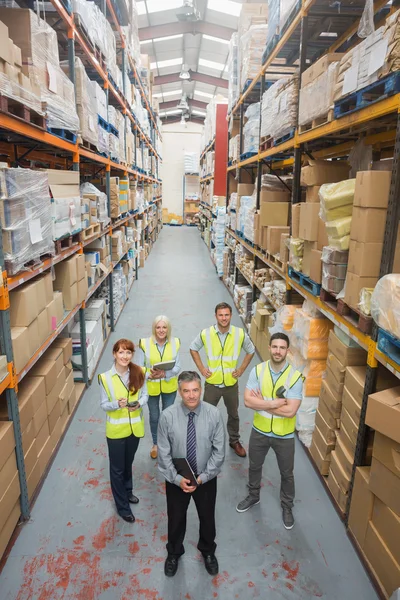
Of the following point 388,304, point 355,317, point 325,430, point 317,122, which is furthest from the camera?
point 317,122

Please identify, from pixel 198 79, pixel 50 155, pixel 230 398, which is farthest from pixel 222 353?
pixel 198 79

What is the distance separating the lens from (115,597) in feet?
9.30

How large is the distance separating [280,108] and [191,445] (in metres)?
4.30

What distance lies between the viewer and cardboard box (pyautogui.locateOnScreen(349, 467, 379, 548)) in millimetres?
3045

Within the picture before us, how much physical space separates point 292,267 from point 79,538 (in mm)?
3446

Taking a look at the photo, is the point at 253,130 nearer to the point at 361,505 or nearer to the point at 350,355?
the point at 350,355

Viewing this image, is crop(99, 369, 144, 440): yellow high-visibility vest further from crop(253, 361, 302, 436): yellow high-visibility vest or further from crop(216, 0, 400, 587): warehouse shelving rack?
crop(216, 0, 400, 587): warehouse shelving rack

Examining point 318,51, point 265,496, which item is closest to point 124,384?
point 265,496

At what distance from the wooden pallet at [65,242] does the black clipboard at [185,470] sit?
2.69 metres

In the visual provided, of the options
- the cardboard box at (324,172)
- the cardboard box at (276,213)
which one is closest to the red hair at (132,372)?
the cardboard box at (324,172)

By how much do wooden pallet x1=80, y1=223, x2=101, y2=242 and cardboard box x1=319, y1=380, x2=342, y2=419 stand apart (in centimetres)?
345

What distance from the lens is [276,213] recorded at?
252 inches

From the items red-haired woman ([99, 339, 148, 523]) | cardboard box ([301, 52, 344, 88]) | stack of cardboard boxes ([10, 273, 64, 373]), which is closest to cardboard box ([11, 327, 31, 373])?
stack of cardboard boxes ([10, 273, 64, 373])

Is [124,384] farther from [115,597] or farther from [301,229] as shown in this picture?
[301,229]
